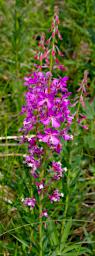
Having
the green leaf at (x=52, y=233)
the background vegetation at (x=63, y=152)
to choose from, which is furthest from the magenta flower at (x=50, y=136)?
the green leaf at (x=52, y=233)

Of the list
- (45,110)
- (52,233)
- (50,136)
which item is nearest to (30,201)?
(52,233)

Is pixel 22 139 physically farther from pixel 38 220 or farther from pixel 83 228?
pixel 83 228

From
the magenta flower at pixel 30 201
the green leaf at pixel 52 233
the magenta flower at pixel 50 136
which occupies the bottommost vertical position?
the green leaf at pixel 52 233

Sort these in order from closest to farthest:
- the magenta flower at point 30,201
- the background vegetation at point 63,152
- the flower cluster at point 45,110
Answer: the flower cluster at point 45,110 → the magenta flower at point 30,201 → the background vegetation at point 63,152

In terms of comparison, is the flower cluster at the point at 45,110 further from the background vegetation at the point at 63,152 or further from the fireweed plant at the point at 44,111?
the background vegetation at the point at 63,152

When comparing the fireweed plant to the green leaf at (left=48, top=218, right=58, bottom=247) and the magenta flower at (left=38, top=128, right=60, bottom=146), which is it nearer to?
the magenta flower at (left=38, top=128, right=60, bottom=146)

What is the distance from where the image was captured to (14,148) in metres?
3.42

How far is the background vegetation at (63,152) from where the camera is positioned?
2.50 m

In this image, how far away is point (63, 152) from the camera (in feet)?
8.54

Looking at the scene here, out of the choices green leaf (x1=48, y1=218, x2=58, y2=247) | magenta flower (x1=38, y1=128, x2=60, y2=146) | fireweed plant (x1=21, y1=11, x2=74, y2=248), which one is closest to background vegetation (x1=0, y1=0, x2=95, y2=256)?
green leaf (x1=48, y1=218, x2=58, y2=247)

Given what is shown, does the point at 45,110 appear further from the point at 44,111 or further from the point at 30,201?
the point at 30,201

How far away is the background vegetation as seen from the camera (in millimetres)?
2496

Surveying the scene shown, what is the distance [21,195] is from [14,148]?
91 centimetres

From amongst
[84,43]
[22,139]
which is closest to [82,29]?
[84,43]
